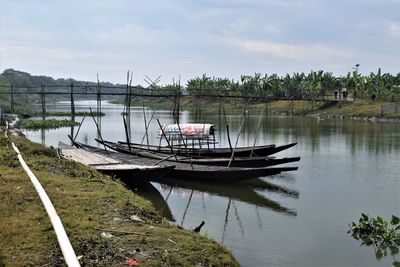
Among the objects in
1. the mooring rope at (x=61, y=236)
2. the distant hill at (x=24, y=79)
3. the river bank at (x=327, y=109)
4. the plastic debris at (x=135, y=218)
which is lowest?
the plastic debris at (x=135, y=218)

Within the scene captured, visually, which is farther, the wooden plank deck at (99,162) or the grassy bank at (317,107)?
the grassy bank at (317,107)

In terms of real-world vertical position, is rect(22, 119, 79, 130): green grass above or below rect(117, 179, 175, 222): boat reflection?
above

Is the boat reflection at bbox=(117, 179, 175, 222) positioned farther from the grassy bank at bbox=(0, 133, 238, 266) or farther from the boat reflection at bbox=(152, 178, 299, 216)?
the grassy bank at bbox=(0, 133, 238, 266)

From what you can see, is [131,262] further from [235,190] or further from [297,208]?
[235,190]

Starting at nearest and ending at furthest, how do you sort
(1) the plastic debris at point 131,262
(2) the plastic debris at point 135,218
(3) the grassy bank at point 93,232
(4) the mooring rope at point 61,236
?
(4) the mooring rope at point 61,236 < (1) the plastic debris at point 131,262 < (3) the grassy bank at point 93,232 < (2) the plastic debris at point 135,218

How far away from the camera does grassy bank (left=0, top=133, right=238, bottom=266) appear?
5.51 metres

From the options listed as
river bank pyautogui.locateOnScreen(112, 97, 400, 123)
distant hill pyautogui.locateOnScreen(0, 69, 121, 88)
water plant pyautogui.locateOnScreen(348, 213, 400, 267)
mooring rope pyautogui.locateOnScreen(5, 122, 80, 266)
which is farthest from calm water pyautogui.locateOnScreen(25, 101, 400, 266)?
distant hill pyautogui.locateOnScreen(0, 69, 121, 88)

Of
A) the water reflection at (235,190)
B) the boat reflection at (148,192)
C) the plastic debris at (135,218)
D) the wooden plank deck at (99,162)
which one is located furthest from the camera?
the water reflection at (235,190)

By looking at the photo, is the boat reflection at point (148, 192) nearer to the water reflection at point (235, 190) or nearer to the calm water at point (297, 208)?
the calm water at point (297, 208)

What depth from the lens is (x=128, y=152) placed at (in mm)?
19516

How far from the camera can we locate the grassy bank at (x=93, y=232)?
18.1ft

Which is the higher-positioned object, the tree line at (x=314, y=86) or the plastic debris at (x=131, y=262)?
the tree line at (x=314, y=86)

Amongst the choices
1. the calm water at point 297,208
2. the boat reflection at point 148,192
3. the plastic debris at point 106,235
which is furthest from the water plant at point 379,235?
the plastic debris at point 106,235

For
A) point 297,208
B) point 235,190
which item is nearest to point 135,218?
point 297,208
